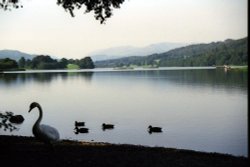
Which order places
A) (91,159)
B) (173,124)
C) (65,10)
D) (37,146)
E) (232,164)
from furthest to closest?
(173,124) → (65,10) → (37,146) → (232,164) → (91,159)

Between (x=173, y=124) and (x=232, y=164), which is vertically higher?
(x=232, y=164)

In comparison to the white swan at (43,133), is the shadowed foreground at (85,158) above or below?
below

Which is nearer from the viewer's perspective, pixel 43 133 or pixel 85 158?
pixel 85 158

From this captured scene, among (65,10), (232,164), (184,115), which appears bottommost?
(184,115)

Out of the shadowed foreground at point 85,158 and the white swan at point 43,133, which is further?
the white swan at point 43,133

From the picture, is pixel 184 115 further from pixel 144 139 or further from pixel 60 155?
pixel 60 155

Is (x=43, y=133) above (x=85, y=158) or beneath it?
above

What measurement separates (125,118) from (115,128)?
9497mm

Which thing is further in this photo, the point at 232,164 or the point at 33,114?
the point at 33,114

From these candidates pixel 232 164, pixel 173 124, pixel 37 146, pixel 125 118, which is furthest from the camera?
pixel 125 118

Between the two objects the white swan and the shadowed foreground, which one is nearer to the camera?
the shadowed foreground

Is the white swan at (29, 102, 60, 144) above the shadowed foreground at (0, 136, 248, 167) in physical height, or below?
above

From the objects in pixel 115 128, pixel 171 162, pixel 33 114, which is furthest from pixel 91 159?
pixel 33 114

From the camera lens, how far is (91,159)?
12469 mm
